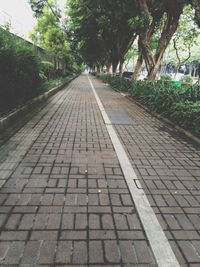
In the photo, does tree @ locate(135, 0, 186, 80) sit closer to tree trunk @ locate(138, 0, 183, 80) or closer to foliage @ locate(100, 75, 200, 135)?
tree trunk @ locate(138, 0, 183, 80)

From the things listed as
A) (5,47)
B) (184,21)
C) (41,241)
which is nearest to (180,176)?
(41,241)

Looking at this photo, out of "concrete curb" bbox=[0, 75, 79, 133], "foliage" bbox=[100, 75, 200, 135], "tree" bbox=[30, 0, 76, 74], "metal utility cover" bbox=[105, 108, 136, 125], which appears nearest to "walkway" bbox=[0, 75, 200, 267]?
"concrete curb" bbox=[0, 75, 79, 133]

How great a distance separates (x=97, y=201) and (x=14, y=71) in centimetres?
642

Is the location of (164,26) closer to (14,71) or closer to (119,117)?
(119,117)

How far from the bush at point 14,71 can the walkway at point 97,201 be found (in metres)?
1.90

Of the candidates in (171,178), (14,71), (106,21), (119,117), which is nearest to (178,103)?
(119,117)

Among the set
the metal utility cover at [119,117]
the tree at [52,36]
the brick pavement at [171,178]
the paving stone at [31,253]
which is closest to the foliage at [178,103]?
the brick pavement at [171,178]

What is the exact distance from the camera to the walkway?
2859mm

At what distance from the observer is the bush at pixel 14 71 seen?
8.41 m

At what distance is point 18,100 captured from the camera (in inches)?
394

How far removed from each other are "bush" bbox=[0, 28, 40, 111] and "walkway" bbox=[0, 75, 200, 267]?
1.90 m

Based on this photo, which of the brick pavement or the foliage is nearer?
the brick pavement

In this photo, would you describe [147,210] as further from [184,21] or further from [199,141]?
[184,21]

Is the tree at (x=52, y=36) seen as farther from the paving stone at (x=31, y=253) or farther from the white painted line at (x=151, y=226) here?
the paving stone at (x=31, y=253)
